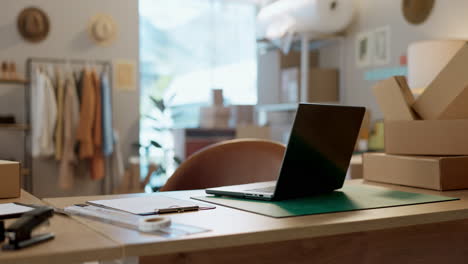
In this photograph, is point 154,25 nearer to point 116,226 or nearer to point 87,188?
point 87,188

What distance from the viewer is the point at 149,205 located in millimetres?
1117

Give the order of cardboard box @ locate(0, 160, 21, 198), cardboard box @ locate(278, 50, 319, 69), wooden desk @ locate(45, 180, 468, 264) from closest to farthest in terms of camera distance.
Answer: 1. wooden desk @ locate(45, 180, 468, 264)
2. cardboard box @ locate(0, 160, 21, 198)
3. cardboard box @ locate(278, 50, 319, 69)

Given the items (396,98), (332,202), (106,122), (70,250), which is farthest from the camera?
(106,122)

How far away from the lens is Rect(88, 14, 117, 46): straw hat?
5352 mm

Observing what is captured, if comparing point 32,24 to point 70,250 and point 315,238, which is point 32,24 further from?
point 70,250

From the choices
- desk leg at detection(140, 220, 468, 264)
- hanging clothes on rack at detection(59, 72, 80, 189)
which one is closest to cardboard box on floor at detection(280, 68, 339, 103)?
hanging clothes on rack at detection(59, 72, 80, 189)

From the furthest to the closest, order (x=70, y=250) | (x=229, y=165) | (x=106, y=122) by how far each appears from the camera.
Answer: (x=106, y=122), (x=229, y=165), (x=70, y=250)

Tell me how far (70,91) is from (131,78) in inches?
31.4

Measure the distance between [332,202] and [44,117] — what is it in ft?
13.3

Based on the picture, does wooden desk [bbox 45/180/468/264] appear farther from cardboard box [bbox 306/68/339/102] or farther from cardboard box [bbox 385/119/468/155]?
cardboard box [bbox 306/68/339/102]

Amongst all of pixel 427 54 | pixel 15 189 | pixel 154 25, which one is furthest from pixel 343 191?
pixel 154 25

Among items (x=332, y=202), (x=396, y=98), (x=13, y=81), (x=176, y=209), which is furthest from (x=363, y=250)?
(x=13, y=81)

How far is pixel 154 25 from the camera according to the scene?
Result: 6789 mm

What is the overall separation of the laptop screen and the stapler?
525mm
